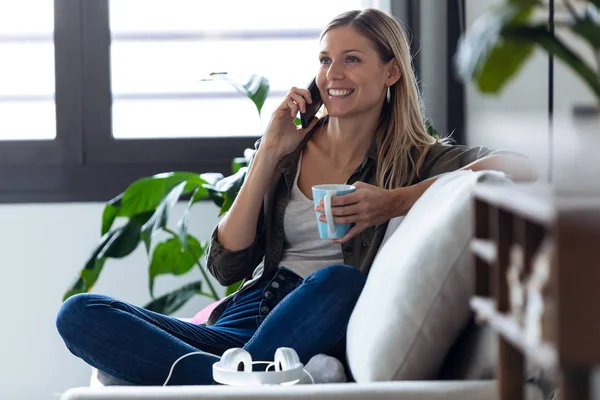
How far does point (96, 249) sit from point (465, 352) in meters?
1.45

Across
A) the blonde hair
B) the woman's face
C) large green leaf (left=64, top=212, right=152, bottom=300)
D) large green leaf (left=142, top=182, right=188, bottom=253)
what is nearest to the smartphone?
the woman's face

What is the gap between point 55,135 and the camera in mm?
3230

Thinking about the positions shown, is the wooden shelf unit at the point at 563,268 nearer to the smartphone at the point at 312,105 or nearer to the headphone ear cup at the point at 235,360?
the headphone ear cup at the point at 235,360

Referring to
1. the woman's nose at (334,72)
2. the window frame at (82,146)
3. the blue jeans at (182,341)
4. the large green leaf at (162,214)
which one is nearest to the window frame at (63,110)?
the window frame at (82,146)

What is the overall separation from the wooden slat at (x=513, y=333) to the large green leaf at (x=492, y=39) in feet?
0.80

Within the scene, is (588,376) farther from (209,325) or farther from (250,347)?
(209,325)

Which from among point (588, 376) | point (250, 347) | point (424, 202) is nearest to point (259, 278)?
point (250, 347)

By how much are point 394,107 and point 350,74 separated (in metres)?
0.14

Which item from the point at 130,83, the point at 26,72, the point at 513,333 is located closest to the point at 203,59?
the point at 130,83

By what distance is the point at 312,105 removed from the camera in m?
2.14

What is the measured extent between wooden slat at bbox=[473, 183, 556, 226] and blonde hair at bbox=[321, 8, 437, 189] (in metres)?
1.09

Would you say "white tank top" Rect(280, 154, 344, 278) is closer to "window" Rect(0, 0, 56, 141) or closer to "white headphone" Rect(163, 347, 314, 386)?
"white headphone" Rect(163, 347, 314, 386)

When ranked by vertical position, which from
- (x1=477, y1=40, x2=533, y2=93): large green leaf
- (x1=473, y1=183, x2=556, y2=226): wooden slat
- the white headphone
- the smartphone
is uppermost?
(x1=477, y1=40, x2=533, y2=93): large green leaf

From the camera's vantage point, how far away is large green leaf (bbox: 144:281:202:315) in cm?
273
